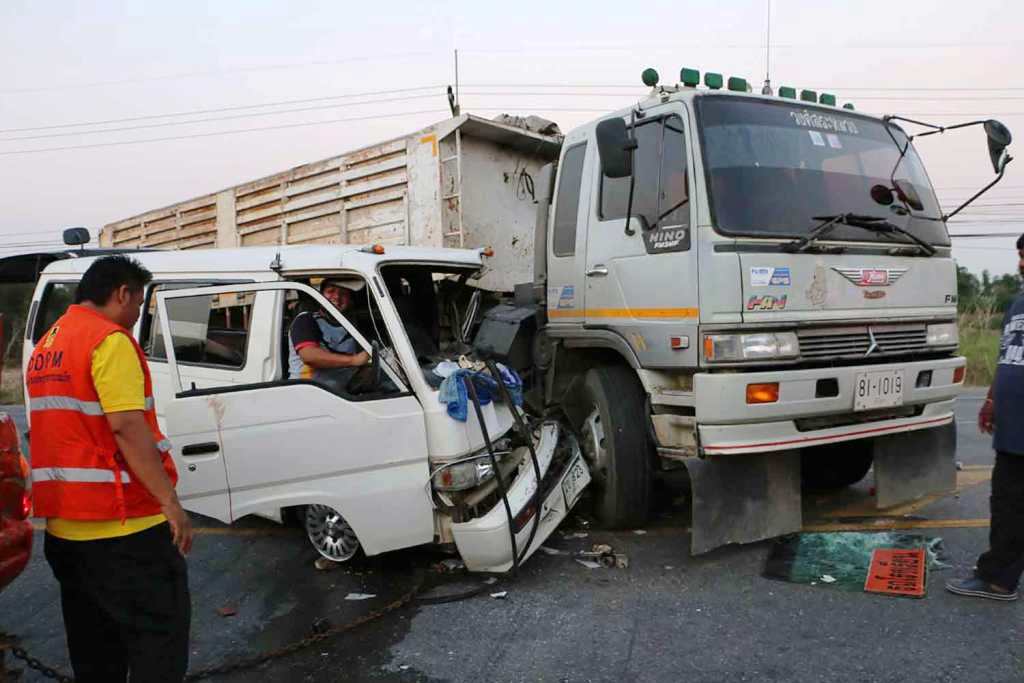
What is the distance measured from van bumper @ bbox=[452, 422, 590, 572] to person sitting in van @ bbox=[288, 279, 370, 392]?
3.42 ft

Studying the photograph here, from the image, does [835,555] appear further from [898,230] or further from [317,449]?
[317,449]

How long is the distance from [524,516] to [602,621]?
Answer: 73cm

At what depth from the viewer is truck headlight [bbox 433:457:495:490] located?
4.38 metres

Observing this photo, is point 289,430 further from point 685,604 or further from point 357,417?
point 685,604

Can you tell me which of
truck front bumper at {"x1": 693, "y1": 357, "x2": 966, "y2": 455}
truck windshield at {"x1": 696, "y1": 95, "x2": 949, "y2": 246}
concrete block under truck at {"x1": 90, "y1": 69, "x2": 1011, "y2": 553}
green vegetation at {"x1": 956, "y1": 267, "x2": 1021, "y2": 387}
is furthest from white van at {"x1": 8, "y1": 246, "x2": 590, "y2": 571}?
green vegetation at {"x1": 956, "y1": 267, "x2": 1021, "y2": 387}

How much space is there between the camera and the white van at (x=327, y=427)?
4340 mm

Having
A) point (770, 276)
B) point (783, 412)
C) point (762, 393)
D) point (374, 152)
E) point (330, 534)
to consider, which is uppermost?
point (374, 152)

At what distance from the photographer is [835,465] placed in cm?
605

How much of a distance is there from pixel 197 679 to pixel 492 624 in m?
1.36

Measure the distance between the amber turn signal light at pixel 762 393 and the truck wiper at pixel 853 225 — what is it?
0.76m

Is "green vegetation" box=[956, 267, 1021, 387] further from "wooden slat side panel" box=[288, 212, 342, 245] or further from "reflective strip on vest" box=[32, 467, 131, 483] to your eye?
"reflective strip on vest" box=[32, 467, 131, 483]

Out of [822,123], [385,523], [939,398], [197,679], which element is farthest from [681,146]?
[197,679]

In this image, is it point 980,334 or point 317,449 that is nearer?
point 317,449

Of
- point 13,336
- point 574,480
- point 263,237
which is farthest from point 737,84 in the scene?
point 13,336
